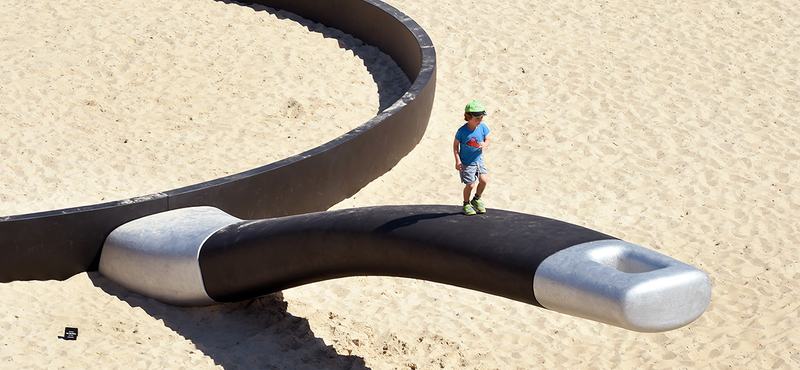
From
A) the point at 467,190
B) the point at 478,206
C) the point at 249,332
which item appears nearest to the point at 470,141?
the point at 467,190

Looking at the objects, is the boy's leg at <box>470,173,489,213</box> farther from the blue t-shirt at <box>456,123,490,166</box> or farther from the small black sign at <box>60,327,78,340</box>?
the small black sign at <box>60,327,78,340</box>

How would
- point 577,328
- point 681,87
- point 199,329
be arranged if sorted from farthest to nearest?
1. point 681,87
2. point 577,328
3. point 199,329

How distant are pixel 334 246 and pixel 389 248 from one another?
0.51m

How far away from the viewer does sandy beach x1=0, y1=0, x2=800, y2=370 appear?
653 centimetres

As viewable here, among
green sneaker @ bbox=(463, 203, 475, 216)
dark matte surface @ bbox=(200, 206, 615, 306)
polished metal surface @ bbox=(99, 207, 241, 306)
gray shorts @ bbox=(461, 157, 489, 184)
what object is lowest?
polished metal surface @ bbox=(99, 207, 241, 306)

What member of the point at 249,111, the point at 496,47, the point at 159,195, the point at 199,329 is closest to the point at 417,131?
the point at 249,111

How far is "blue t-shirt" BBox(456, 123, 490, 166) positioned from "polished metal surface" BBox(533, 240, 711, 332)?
975 mm

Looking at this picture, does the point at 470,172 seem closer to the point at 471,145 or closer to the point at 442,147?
the point at 471,145

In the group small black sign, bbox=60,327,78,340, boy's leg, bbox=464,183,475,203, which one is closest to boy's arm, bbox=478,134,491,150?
boy's leg, bbox=464,183,475,203

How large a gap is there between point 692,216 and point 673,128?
2.07 meters

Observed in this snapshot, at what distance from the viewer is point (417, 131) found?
32.3ft

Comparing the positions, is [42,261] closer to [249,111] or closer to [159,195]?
[159,195]

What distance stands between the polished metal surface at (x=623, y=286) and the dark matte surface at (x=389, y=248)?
16 centimetres

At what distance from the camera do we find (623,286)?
4406 millimetres
